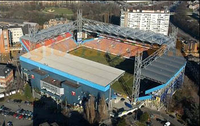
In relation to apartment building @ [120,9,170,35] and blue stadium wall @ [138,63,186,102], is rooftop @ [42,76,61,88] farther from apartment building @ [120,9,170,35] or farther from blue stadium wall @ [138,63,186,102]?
apartment building @ [120,9,170,35]

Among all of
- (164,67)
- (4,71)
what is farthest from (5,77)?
(164,67)

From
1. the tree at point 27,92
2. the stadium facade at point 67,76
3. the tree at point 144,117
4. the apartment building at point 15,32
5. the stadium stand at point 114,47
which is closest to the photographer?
the tree at point 144,117

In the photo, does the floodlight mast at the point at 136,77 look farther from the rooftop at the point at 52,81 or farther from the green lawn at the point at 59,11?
the green lawn at the point at 59,11

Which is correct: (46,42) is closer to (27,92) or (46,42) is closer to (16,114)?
(27,92)

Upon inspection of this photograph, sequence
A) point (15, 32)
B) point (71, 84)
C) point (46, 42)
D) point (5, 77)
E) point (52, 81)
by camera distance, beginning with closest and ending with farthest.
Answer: point (71, 84) → point (52, 81) → point (5, 77) → point (46, 42) → point (15, 32)

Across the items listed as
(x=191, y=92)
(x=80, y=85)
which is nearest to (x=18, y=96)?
(x=80, y=85)

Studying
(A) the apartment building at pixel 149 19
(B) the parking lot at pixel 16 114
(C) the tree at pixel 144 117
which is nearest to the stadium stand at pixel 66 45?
(A) the apartment building at pixel 149 19

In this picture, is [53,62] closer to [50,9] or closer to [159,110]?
[159,110]
